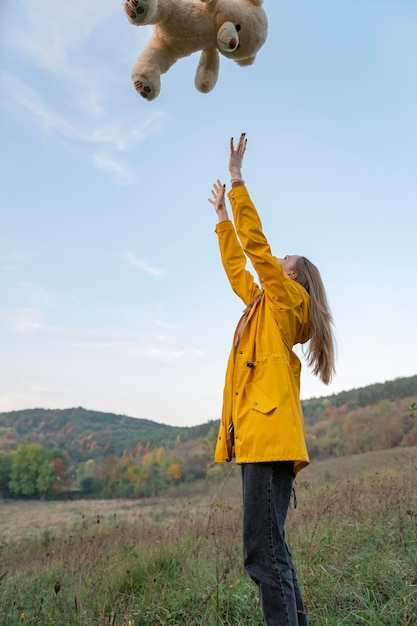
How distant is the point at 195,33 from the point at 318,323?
129 centimetres

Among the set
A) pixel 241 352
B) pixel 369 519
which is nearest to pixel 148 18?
pixel 241 352

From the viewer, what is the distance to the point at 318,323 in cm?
204

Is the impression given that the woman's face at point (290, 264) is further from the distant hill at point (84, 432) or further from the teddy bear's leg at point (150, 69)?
the distant hill at point (84, 432)

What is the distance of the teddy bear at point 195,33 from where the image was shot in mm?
1731

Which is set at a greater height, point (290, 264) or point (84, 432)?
point (84, 432)

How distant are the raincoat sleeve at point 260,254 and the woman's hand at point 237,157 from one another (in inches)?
3.4

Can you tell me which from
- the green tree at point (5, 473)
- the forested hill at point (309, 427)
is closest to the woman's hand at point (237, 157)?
the forested hill at point (309, 427)

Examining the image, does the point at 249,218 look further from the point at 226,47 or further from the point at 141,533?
the point at 141,533

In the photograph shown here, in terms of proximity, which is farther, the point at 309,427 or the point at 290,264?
the point at 309,427

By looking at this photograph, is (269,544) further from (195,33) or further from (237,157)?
(195,33)

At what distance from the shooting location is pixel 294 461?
1.71m

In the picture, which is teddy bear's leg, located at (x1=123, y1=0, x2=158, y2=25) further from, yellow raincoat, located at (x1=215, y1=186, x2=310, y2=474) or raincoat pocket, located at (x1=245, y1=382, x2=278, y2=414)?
raincoat pocket, located at (x1=245, y1=382, x2=278, y2=414)

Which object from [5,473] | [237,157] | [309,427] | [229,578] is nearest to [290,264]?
[237,157]

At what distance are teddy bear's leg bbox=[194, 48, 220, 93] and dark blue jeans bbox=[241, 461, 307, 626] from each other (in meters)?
1.66
